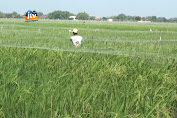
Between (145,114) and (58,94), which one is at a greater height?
(58,94)

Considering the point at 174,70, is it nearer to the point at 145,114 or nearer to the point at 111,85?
the point at 111,85

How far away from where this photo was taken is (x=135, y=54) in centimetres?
496

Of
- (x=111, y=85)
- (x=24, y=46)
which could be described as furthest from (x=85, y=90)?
(x=24, y=46)

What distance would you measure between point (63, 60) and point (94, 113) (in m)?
2.43

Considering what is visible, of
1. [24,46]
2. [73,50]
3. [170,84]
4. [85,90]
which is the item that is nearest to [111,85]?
[85,90]

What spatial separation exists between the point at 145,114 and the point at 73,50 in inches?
127

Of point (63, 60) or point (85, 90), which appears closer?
point (85, 90)

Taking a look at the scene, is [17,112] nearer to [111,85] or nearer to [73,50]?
[111,85]

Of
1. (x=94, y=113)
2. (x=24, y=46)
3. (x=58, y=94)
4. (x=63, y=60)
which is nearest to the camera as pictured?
(x=94, y=113)

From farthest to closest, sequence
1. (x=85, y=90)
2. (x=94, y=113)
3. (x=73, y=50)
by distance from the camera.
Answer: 1. (x=73, y=50)
2. (x=85, y=90)
3. (x=94, y=113)

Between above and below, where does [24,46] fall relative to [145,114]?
above

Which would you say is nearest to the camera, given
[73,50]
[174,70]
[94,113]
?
[94,113]

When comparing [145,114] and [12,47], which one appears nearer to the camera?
[145,114]

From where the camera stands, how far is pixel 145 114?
7.54ft
